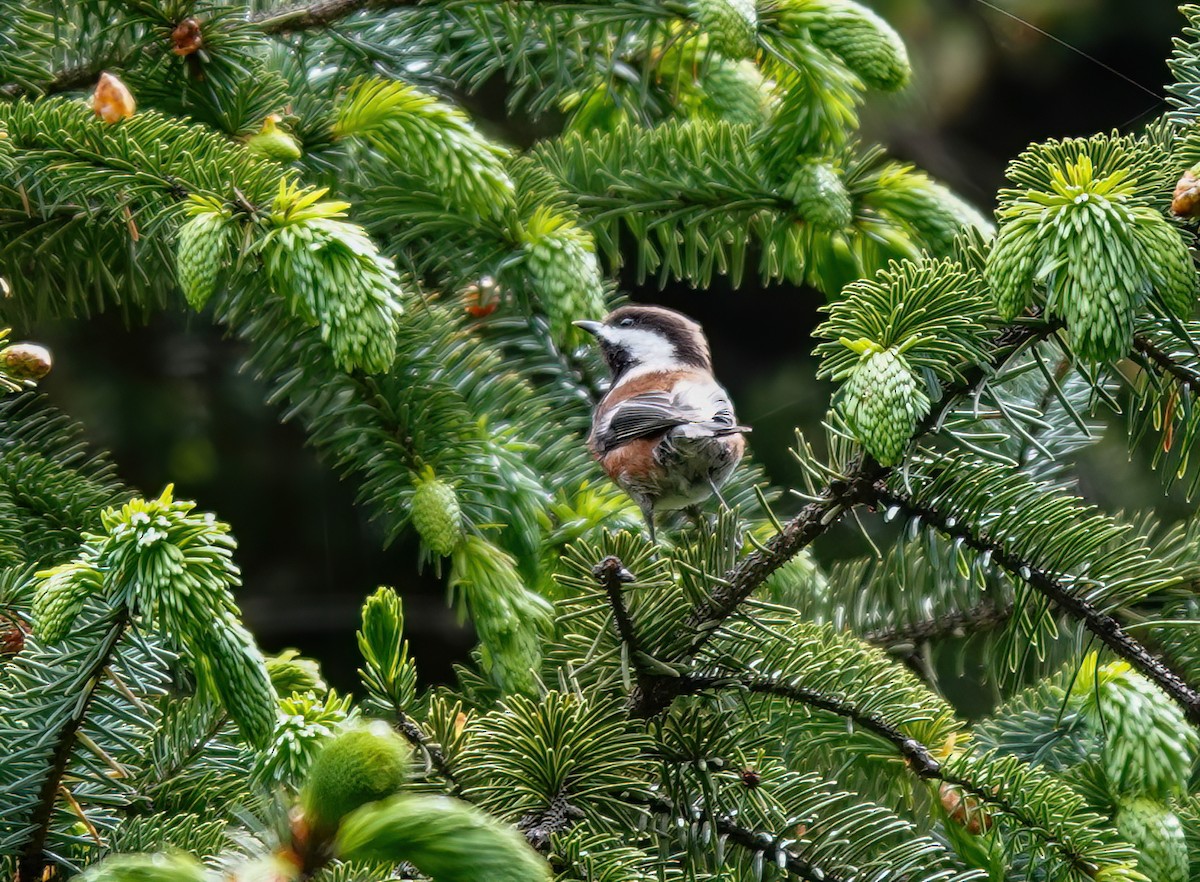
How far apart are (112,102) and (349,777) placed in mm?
1186

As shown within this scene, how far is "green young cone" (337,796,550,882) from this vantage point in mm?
737

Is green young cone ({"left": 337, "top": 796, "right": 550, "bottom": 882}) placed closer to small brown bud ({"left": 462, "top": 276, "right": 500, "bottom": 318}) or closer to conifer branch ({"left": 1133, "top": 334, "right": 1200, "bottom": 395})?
conifer branch ({"left": 1133, "top": 334, "right": 1200, "bottom": 395})

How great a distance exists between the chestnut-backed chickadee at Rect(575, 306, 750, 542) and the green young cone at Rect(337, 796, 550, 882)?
3.71ft

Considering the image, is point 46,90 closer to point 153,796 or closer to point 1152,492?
point 153,796

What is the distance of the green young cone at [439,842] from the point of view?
74 centimetres

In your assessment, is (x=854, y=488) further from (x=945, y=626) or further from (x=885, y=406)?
(x=945, y=626)

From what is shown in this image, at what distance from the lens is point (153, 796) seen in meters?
1.31

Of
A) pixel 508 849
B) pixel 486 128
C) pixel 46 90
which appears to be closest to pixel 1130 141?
pixel 508 849

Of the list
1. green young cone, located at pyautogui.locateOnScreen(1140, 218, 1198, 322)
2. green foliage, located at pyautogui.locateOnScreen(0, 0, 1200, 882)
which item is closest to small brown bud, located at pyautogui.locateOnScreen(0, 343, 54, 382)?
green foliage, located at pyautogui.locateOnScreen(0, 0, 1200, 882)

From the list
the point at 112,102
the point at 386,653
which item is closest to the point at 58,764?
the point at 386,653

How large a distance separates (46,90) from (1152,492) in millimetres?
2978

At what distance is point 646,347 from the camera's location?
2.78 m

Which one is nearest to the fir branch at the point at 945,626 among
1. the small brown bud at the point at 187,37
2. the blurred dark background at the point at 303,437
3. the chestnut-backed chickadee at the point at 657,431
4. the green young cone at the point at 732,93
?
the chestnut-backed chickadee at the point at 657,431

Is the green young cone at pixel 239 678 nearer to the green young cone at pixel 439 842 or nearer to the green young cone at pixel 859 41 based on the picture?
the green young cone at pixel 439 842
